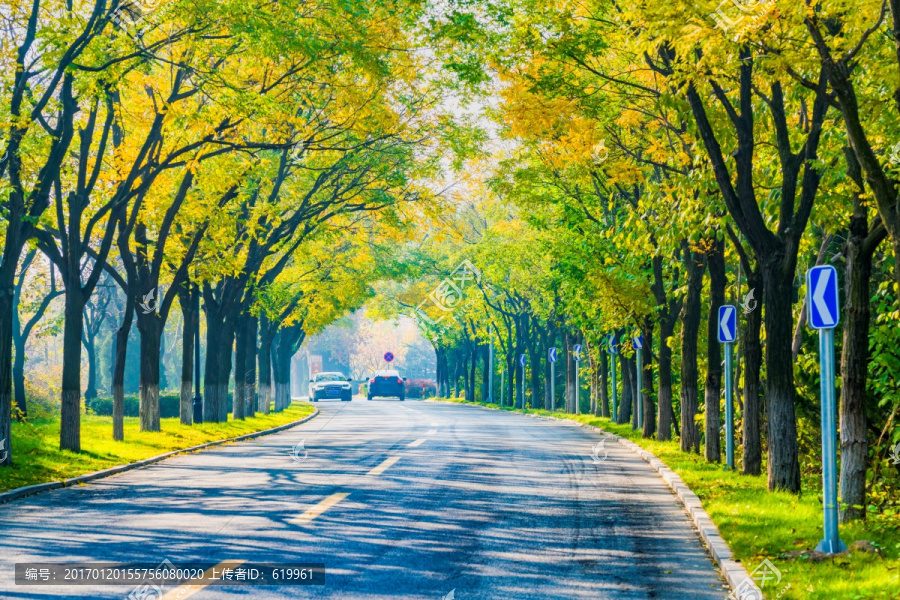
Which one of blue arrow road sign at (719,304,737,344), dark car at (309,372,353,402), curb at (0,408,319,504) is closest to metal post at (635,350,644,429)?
curb at (0,408,319,504)

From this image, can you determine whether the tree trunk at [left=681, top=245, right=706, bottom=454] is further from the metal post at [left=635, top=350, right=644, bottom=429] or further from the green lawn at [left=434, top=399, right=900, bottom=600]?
the metal post at [left=635, top=350, right=644, bottom=429]

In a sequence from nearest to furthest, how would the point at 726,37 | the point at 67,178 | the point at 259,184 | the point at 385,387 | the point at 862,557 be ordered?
the point at 862,557 → the point at 726,37 → the point at 67,178 → the point at 259,184 → the point at 385,387

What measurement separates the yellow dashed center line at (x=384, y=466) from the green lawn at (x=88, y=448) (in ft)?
14.3

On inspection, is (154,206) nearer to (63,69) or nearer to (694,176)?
(63,69)

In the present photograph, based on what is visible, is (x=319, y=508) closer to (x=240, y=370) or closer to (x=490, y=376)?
(x=240, y=370)

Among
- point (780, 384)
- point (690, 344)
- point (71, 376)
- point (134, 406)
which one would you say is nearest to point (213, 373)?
point (71, 376)

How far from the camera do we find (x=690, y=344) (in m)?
18.2

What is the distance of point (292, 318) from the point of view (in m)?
42.8

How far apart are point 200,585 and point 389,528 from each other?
9.45 feet

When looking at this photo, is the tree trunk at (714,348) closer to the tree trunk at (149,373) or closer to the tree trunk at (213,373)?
the tree trunk at (149,373)

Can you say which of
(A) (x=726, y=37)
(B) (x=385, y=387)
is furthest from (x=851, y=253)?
(B) (x=385, y=387)

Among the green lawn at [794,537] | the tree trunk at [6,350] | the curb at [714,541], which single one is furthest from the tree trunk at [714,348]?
the tree trunk at [6,350]

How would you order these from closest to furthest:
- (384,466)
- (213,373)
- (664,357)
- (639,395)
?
(384,466)
(664,357)
(639,395)
(213,373)

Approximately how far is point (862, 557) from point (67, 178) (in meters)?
17.0
